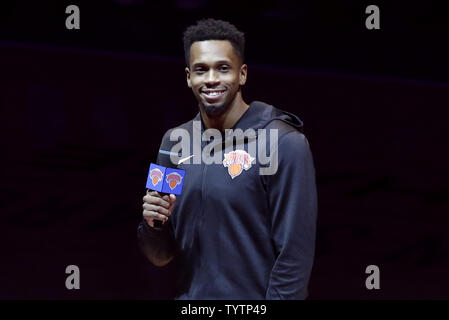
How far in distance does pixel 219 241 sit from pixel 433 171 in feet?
9.98

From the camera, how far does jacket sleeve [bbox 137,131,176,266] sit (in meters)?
2.37

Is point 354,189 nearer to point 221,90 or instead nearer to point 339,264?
point 339,264

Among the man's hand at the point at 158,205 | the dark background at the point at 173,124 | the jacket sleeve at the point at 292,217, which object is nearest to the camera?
the jacket sleeve at the point at 292,217

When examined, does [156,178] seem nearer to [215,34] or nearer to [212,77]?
[212,77]

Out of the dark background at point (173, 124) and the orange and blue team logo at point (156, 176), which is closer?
the orange and blue team logo at point (156, 176)

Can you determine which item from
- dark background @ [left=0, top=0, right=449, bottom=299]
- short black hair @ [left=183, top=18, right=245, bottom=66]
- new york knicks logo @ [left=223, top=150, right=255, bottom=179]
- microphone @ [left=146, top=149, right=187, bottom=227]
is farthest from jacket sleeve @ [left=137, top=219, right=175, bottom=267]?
dark background @ [left=0, top=0, right=449, bottom=299]

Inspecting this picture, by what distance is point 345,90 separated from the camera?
4.75 meters

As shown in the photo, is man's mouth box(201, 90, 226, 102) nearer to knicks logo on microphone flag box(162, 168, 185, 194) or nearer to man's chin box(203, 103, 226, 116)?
man's chin box(203, 103, 226, 116)

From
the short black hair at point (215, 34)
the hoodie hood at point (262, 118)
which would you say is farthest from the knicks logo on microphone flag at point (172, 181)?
the short black hair at point (215, 34)

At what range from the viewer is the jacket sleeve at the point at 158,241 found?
93.4 inches

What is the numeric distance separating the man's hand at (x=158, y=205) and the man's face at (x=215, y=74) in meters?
0.32

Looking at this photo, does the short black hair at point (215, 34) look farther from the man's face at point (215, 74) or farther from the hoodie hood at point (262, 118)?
the hoodie hood at point (262, 118)

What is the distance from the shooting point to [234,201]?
2.24m
